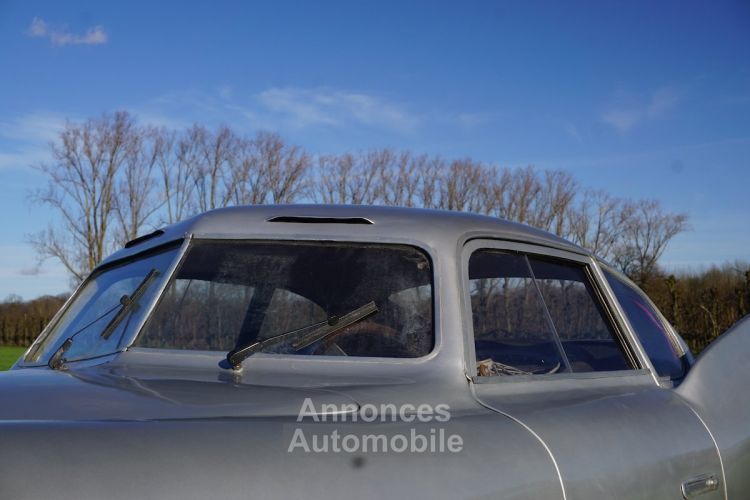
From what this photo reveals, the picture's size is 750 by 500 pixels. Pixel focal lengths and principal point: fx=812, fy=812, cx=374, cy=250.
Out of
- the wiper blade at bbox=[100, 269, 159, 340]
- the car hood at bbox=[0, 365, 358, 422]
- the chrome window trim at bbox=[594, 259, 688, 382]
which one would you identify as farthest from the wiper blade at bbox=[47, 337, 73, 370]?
the chrome window trim at bbox=[594, 259, 688, 382]

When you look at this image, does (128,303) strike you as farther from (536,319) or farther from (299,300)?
(536,319)

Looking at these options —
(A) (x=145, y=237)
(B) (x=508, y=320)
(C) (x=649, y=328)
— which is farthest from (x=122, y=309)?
(C) (x=649, y=328)

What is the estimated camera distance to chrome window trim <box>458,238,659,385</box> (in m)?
2.36

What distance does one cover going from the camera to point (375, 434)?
1.81 metres

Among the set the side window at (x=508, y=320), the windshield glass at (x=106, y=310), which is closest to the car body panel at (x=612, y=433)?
the side window at (x=508, y=320)

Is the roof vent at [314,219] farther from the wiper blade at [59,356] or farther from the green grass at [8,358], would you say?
the green grass at [8,358]

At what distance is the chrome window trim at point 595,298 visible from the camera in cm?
236

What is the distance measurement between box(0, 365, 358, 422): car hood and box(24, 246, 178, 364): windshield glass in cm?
29

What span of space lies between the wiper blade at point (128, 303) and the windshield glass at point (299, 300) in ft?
0.40

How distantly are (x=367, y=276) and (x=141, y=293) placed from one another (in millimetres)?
742

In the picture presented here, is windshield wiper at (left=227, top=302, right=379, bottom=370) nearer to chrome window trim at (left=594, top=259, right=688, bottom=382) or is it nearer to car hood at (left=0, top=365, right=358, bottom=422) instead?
car hood at (left=0, top=365, right=358, bottom=422)

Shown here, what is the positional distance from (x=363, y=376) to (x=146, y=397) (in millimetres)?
614

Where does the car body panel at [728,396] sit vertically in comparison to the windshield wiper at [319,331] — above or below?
below

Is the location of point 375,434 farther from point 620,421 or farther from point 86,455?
point 620,421
